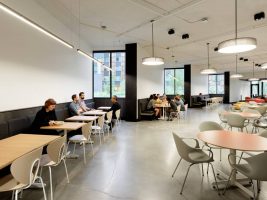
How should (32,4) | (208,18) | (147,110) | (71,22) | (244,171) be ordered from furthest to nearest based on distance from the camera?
1. (147,110)
2. (71,22)
3. (208,18)
4. (32,4)
5. (244,171)

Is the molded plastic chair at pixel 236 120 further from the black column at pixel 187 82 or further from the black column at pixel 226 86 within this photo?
the black column at pixel 226 86

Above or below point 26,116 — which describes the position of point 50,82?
above

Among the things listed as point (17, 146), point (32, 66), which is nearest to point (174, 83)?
point (32, 66)

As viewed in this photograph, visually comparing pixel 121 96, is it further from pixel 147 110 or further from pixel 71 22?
pixel 71 22

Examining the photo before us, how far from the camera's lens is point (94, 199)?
261 cm

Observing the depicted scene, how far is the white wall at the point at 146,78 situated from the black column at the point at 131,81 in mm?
346

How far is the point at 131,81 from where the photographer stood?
8891 mm

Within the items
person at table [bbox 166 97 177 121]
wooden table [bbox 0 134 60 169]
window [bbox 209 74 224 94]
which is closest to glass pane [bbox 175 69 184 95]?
window [bbox 209 74 224 94]

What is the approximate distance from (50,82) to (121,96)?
4539mm

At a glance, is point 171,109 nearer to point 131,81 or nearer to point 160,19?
point 131,81

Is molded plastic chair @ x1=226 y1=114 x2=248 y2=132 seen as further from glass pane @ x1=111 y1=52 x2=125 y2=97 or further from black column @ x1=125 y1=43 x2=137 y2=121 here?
glass pane @ x1=111 y1=52 x2=125 y2=97

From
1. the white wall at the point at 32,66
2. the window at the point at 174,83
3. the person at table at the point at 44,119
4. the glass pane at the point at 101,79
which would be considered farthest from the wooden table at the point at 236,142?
the window at the point at 174,83

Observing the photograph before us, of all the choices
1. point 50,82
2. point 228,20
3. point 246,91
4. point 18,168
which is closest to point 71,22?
point 50,82

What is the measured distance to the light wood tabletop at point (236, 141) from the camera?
2393 mm
